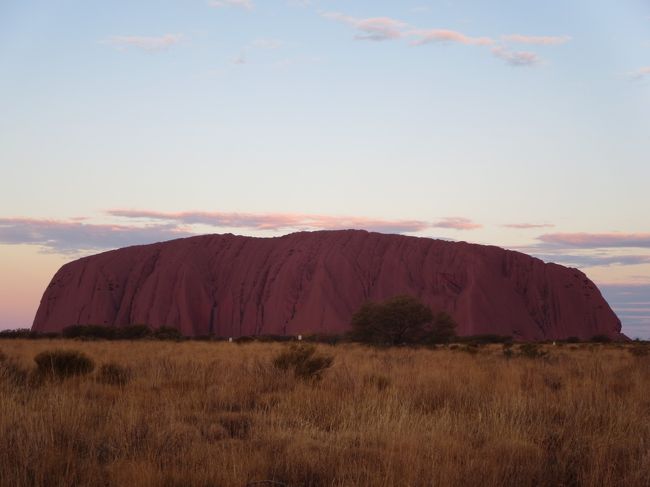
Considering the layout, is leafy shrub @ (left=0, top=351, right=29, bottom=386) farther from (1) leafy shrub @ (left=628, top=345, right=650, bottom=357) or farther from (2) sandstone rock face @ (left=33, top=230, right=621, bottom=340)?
(2) sandstone rock face @ (left=33, top=230, right=621, bottom=340)

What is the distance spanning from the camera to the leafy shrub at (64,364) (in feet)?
41.0

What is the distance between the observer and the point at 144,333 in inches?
2106

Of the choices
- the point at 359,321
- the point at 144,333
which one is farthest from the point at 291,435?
the point at 144,333

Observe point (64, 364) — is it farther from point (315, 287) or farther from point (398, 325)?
point (315, 287)

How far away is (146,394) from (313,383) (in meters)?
3.18

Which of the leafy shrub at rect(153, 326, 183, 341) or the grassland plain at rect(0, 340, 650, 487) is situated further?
the leafy shrub at rect(153, 326, 183, 341)

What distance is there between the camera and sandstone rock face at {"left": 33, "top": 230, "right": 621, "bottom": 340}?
2749 inches

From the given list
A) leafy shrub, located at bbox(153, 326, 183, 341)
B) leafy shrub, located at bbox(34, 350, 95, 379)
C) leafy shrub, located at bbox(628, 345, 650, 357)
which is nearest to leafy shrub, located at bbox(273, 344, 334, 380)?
leafy shrub, located at bbox(34, 350, 95, 379)

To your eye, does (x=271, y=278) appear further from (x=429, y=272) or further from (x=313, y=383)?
(x=313, y=383)

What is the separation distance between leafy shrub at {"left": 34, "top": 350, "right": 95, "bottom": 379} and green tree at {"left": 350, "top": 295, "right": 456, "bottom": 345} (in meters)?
30.4

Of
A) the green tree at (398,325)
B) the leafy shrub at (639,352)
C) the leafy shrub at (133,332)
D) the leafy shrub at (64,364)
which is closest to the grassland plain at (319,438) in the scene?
the leafy shrub at (64,364)

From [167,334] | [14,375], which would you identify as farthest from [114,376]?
[167,334]

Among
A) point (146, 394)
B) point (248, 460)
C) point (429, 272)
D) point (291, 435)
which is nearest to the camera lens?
point (248, 460)

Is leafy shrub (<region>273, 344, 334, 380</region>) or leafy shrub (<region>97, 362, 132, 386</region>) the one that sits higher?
leafy shrub (<region>273, 344, 334, 380</region>)
